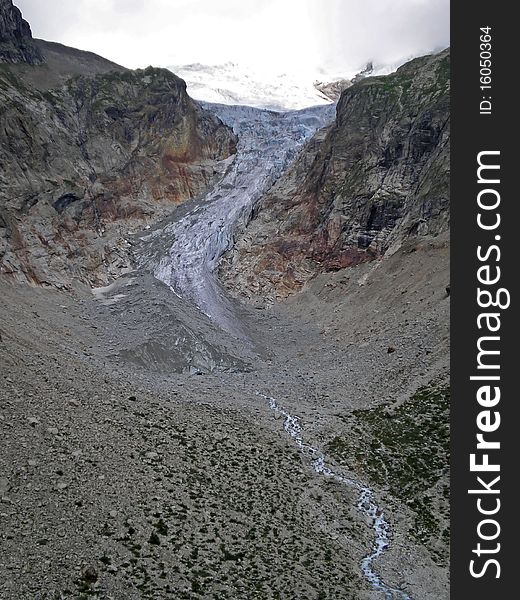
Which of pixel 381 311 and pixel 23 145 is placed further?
pixel 23 145

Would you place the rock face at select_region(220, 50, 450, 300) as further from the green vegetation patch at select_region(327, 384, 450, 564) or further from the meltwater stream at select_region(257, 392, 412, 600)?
the meltwater stream at select_region(257, 392, 412, 600)

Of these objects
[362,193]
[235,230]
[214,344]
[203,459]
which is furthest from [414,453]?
[235,230]

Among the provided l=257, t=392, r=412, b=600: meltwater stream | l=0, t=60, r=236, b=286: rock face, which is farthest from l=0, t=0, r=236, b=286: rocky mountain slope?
l=257, t=392, r=412, b=600: meltwater stream

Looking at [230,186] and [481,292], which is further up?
[230,186]

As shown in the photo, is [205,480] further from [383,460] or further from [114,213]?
[114,213]

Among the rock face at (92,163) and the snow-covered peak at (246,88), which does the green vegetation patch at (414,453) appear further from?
Answer: the snow-covered peak at (246,88)

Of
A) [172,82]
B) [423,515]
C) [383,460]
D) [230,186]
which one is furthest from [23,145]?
[423,515]

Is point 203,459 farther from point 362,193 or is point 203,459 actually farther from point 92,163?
point 92,163
